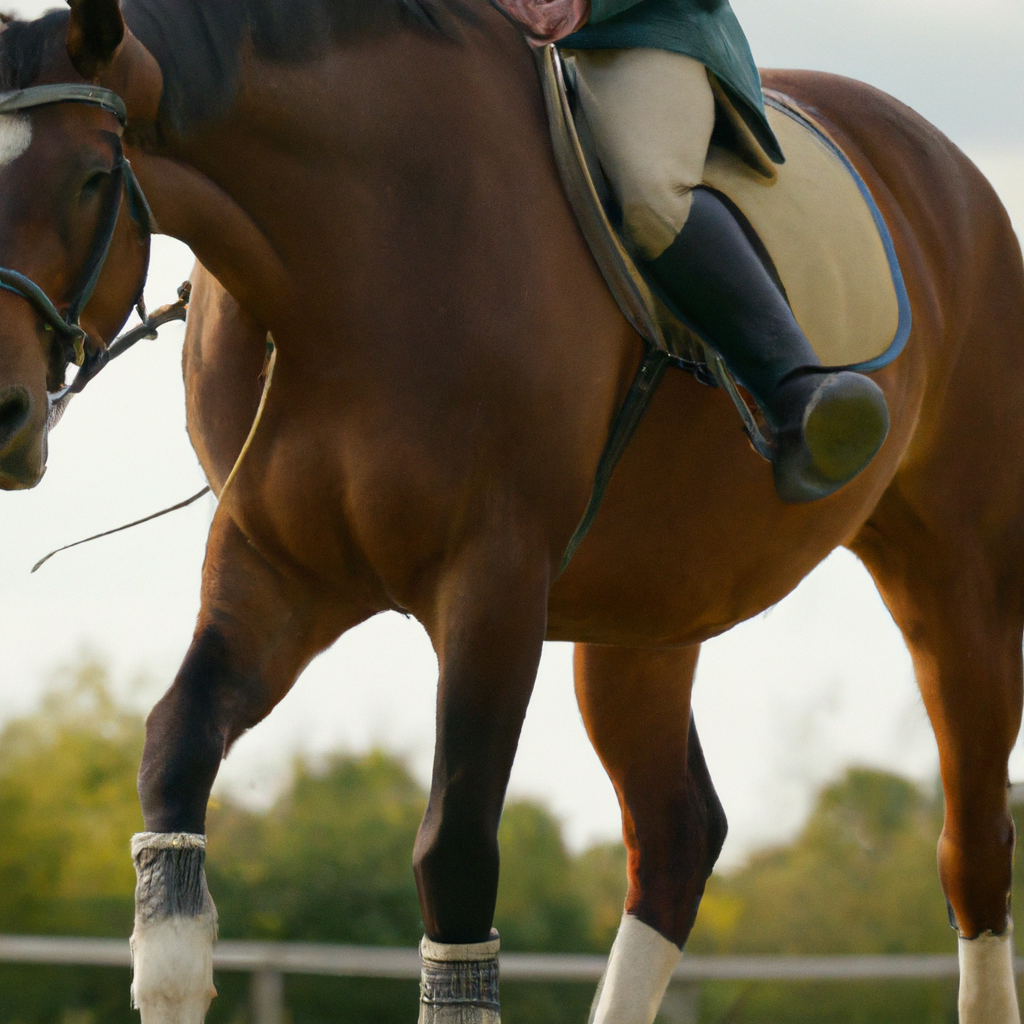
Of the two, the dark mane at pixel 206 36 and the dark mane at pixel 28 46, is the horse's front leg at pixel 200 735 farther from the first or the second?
the dark mane at pixel 28 46

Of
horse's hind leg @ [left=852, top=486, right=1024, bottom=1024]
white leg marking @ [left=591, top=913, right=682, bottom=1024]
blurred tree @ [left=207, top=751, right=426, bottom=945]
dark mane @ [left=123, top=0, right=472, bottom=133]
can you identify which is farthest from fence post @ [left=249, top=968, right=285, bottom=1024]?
dark mane @ [left=123, top=0, right=472, bottom=133]

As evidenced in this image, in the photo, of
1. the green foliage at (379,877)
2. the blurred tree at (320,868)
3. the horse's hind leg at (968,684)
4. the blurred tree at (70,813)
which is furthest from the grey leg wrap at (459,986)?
the blurred tree at (70,813)

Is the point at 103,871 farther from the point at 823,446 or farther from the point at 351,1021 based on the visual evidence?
the point at 823,446

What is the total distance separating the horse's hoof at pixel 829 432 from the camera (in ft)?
9.34

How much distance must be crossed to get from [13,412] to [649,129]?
1278 mm

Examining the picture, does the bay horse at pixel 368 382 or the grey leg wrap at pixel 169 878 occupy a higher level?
the bay horse at pixel 368 382

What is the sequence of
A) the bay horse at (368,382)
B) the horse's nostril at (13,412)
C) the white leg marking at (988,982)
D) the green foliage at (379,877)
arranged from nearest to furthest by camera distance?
the horse's nostril at (13,412) → the bay horse at (368,382) → the white leg marking at (988,982) → the green foliage at (379,877)

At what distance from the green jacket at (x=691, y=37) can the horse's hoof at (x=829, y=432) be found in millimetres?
603

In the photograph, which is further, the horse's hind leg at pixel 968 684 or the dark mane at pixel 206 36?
the horse's hind leg at pixel 968 684

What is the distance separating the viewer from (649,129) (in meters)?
2.90

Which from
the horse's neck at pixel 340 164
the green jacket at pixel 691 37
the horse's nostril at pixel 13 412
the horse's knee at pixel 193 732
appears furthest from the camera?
the green jacket at pixel 691 37

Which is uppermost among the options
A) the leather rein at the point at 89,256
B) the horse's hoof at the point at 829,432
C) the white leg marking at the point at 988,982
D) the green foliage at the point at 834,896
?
the leather rein at the point at 89,256

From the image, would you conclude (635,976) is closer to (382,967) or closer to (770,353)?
(770,353)

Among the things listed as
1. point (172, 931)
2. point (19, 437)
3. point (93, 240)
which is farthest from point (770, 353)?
point (172, 931)
